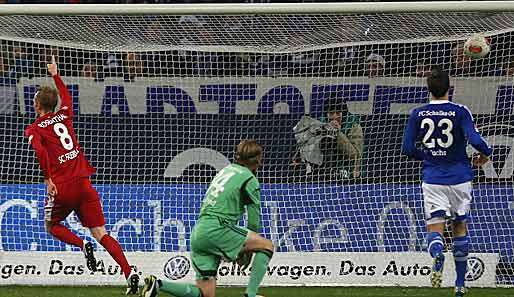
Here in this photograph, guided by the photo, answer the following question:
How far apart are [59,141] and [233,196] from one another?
110 inches

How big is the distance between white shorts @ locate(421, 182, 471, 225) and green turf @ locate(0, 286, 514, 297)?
5.25 ft

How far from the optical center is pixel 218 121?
12.8m

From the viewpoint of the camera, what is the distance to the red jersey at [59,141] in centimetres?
1092

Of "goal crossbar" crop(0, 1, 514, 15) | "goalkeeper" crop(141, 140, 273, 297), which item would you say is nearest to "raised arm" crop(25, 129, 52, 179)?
"goal crossbar" crop(0, 1, 514, 15)

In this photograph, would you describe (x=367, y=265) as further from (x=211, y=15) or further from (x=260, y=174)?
(x=211, y=15)

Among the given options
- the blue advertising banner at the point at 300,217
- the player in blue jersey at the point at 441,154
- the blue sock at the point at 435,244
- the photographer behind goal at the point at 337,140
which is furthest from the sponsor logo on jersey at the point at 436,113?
the blue advertising banner at the point at 300,217

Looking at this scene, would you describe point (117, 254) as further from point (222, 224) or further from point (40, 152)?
point (222, 224)

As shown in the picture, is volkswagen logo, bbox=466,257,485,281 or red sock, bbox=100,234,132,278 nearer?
red sock, bbox=100,234,132,278

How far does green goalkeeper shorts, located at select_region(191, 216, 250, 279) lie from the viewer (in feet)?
29.1

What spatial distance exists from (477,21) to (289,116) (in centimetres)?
238

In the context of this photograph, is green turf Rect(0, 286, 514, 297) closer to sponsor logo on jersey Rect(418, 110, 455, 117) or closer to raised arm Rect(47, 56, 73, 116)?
raised arm Rect(47, 56, 73, 116)

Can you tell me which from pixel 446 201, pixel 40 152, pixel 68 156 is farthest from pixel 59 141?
pixel 446 201

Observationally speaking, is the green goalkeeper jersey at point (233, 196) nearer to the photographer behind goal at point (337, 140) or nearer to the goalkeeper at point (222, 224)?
the goalkeeper at point (222, 224)

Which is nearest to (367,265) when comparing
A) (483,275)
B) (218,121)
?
(483,275)
